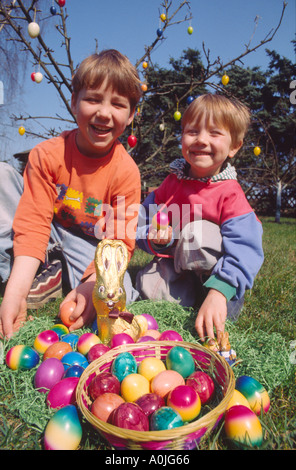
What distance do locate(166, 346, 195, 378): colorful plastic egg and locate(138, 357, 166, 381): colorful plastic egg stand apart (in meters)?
0.05

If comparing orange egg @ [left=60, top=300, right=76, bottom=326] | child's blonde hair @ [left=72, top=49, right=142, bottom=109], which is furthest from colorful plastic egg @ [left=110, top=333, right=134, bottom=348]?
child's blonde hair @ [left=72, top=49, right=142, bottom=109]

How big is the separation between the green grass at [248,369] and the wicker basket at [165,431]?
0.39ft

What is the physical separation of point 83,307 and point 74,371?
1.66ft

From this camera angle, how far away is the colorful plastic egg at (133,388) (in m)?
1.24

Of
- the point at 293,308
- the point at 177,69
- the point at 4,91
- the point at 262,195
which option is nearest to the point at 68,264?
the point at 293,308

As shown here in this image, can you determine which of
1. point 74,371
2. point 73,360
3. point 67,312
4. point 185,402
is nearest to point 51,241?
point 67,312

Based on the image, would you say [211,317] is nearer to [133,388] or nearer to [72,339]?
[133,388]

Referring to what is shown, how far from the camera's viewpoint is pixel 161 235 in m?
2.12

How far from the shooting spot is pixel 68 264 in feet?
8.18

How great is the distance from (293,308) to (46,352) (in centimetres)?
151

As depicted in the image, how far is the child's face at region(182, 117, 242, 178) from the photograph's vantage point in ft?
6.71

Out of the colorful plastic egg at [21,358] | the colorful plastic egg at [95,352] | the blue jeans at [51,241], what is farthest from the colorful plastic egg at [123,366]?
the blue jeans at [51,241]

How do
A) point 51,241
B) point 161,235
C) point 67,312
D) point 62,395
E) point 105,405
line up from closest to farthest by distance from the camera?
1. point 105,405
2. point 62,395
3. point 67,312
4. point 161,235
5. point 51,241
